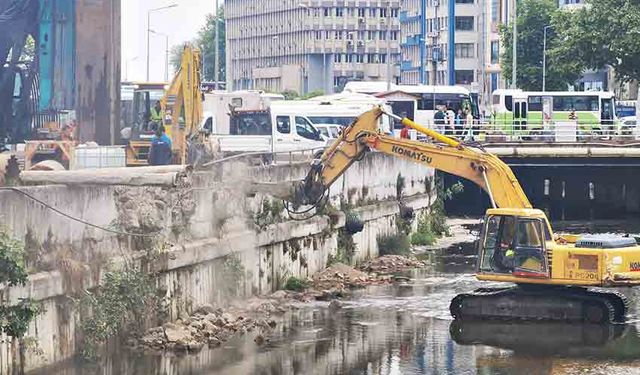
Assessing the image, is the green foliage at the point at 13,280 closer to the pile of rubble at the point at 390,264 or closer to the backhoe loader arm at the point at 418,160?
the backhoe loader arm at the point at 418,160

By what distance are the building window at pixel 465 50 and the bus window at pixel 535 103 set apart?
182 feet

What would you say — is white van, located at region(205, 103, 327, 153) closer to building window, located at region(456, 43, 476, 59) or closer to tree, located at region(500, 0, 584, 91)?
tree, located at region(500, 0, 584, 91)

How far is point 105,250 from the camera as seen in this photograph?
28078 millimetres

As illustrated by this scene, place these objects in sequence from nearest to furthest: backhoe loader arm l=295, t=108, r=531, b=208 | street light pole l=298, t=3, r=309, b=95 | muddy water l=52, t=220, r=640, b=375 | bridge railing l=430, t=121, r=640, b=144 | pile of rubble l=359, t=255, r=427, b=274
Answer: muddy water l=52, t=220, r=640, b=375 < backhoe loader arm l=295, t=108, r=531, b=208 < pile of rubble l=359, t=255, r=427, b=274 < bridge railing l=430, t=121, r=640, b=144 < street light pole l=298, t=3, r=309, b=95

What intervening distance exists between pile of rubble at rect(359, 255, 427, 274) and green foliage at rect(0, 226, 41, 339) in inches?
801

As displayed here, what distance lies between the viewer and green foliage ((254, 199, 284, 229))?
36281 mm

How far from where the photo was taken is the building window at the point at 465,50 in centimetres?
14325

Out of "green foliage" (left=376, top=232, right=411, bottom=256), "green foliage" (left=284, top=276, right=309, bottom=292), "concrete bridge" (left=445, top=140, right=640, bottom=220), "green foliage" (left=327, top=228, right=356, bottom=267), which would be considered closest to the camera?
"green foliage" (left=284, top=276, right=309, bottom=292)

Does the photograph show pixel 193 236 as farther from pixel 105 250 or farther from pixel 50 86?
pixel 50 86

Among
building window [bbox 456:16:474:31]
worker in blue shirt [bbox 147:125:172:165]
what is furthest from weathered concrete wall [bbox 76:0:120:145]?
building window [bbox 456:16:474:31]

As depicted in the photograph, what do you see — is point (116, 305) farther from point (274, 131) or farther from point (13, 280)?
point (274, 131)

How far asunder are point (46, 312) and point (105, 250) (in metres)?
2.64

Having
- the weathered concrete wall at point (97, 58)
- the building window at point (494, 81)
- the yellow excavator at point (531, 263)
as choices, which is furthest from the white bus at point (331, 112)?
the building window at point (494, 81)

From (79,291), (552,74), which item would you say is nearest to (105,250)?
(79,291)
